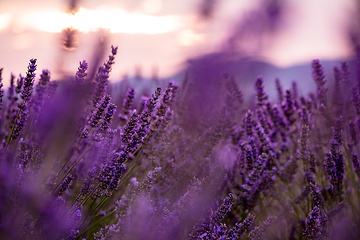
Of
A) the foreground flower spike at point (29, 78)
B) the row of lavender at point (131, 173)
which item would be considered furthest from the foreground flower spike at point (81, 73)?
the foreground flower spike at point (29, 78)

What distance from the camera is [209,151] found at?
150cm

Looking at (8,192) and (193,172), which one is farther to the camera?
(193,172)

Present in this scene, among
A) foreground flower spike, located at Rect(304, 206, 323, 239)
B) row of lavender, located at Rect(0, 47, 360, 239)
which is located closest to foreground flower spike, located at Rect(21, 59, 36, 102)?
row of lavender, located at Rect(0, 47, 360, 239)

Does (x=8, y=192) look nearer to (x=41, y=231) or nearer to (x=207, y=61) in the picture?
(x=41, y=231)

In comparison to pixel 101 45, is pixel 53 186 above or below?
below

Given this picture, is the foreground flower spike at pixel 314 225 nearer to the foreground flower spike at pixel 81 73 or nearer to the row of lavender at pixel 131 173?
the row of lavender at pixel 131 173

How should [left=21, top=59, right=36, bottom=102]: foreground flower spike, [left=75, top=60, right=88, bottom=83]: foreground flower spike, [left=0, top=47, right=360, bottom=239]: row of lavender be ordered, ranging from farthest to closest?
[left=75, top=60, right=88, bottom=83]: foreground flower spike → [left=21, top=59, right=36, bottom=102]: foreground flower spike → [left=0, top=47, right=360, bottom=239]: row of lavender

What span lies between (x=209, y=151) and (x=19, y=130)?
37.7 inches

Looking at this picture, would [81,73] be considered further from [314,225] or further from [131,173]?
[314,225]

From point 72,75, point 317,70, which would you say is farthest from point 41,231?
point 317,70

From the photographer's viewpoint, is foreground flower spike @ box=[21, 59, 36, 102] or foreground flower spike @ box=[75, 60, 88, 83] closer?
foreground flower spike @ box=[21, 59, 36, 102]

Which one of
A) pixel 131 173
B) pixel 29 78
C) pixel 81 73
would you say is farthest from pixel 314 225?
pixel 29 78

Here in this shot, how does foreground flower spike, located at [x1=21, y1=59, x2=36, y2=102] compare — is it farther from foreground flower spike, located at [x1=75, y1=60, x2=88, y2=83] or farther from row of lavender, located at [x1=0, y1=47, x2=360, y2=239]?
foreground flower spike, located at [x1=75, y1=60, x2=88, y2=83]

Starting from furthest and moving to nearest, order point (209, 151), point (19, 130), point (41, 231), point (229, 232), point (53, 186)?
point (209, 151) < point (19, 130) < point (229, 232) < point (53, 186) < point (41, 231)
